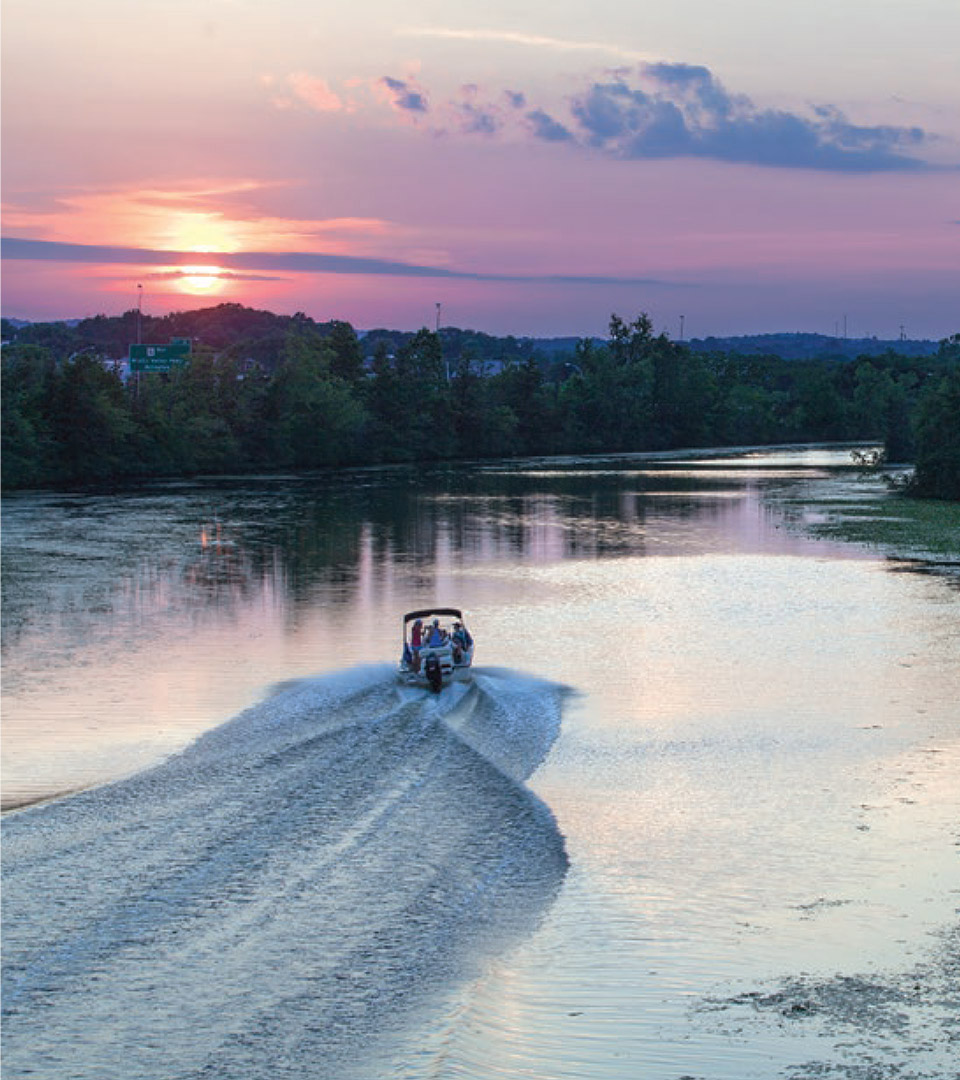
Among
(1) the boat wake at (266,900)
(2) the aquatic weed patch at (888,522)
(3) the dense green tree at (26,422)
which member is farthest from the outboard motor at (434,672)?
(3) the dense green tree at (26,422)

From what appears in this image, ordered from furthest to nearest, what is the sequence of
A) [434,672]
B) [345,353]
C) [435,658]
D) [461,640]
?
[345,353] < [461,640] < [435,658] < [434,672]

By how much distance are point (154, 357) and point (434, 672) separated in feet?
290

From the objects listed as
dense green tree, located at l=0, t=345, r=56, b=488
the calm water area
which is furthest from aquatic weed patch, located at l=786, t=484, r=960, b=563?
dense green tree, located at l=0, t=345, r=56, b=488

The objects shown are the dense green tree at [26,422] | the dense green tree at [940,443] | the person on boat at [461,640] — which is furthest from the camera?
the dense green tree at [26,422]

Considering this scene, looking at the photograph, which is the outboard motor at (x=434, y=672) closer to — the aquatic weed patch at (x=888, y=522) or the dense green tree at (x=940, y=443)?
the aquatic weed patch at (x=888, y=522)

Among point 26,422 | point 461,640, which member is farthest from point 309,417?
point 461,640

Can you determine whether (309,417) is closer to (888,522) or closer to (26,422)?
(26,422)

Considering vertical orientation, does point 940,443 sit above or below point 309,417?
below

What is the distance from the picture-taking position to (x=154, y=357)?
112375 mm

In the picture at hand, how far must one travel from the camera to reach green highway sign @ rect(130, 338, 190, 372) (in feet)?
364

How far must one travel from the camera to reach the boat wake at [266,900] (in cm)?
1456

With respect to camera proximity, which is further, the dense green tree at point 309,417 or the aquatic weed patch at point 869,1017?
the dense green tree at point 309,417

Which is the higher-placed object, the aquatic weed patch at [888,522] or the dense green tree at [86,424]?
the dense green tree at [86,424]

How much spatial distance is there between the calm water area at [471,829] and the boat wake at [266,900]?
49 millimetres
